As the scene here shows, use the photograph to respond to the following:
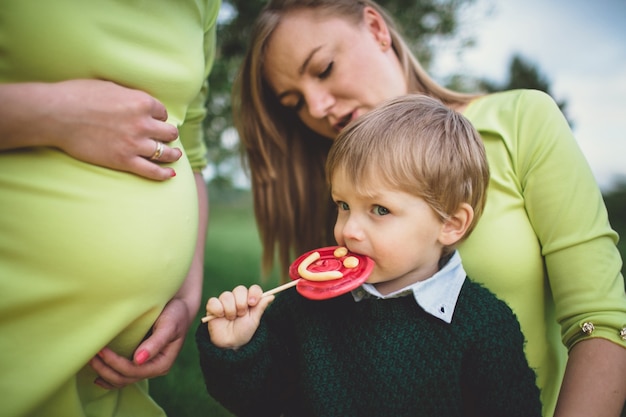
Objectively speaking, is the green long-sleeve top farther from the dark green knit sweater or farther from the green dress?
the green dress

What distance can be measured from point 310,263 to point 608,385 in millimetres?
987

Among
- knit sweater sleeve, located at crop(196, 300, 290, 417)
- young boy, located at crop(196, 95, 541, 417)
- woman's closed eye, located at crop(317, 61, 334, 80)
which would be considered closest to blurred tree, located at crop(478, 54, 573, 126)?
woman's closed eye, located at crop(317, 61, 334, 80)

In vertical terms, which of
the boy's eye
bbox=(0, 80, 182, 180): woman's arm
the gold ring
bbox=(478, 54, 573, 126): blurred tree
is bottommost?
bbox=(478, 54, 573, 126): blurred tree

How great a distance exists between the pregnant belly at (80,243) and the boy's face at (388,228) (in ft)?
1.73

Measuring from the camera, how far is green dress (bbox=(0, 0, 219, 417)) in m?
1.23

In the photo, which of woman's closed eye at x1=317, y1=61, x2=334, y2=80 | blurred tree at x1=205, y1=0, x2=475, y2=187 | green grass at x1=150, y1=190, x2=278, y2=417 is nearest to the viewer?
woman's closed eye at x1=317, y1=61, x2=334, y2=80

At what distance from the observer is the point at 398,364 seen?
1.47 meters

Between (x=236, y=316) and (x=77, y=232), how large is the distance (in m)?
0.52

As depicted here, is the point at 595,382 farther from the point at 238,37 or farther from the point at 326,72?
the point at 238,37

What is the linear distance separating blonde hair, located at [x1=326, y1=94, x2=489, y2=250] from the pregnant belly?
1.91 ft

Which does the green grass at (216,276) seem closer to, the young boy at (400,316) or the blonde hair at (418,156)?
the young boy at (400,316)

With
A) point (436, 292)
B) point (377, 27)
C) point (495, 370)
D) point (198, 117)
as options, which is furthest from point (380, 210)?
point (377, 27)

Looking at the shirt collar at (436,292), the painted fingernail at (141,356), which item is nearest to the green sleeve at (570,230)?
the shirt collar at (436,292)

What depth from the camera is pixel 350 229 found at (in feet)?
4.84
